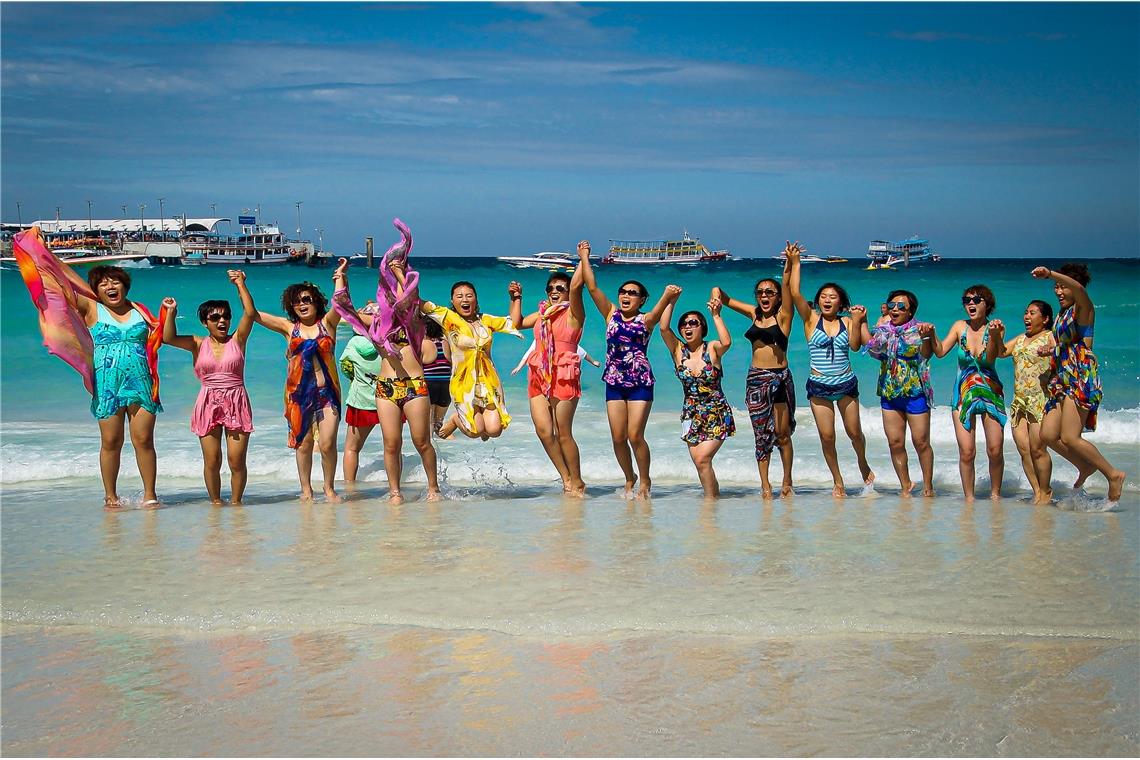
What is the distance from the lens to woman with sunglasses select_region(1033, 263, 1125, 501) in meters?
7.95

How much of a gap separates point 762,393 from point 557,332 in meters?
1.72

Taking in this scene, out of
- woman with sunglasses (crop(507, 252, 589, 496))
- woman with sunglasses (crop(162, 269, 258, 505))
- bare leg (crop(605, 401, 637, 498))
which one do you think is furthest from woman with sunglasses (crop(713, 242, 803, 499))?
woman with sunglasses (crop(162, 269, 258, 505))

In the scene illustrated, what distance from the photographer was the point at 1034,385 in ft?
27.8

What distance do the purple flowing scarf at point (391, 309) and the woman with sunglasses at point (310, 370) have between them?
207 mm

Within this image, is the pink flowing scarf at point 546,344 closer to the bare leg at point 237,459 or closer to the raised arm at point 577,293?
the raised arm at point 577,293

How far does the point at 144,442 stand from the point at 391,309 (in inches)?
86.2

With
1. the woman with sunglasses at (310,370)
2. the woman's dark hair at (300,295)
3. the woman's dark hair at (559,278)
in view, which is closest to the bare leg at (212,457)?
the woman with sunglasses at (310,370)

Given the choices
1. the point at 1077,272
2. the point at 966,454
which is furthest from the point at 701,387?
the point at 1077,272

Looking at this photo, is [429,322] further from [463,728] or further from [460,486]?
[463,728]

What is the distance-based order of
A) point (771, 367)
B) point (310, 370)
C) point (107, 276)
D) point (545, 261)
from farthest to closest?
point (545, 261)
point (310, 370)
point (771, 367)
point (107, 276)

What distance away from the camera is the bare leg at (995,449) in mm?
8570

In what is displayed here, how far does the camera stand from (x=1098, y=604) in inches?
234

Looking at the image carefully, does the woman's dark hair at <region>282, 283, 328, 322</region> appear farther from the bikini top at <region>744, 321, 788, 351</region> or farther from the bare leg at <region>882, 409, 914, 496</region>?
the bare leg at <region>882, 409, 914, 496</region>

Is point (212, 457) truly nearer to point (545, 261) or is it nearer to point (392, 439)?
point (392, 439)
